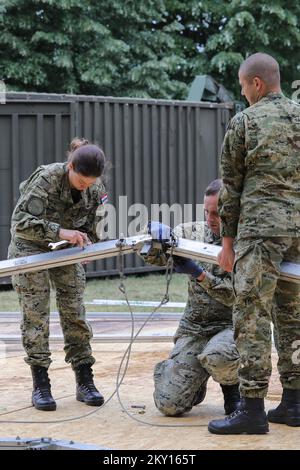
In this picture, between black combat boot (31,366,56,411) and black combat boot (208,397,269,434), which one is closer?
black combat boot (208,397,269,434)

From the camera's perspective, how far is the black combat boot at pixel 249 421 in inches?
210

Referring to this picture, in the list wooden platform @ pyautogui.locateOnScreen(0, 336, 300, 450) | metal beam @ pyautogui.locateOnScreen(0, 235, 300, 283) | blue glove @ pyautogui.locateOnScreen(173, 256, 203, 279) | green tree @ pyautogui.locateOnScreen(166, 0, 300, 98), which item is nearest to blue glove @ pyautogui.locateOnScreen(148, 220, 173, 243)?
metal beam @ pyautogui.locateOnScreen(0, 235, 300, 283)

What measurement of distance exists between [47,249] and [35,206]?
29 centimetres

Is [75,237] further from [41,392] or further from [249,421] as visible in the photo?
[249,421]

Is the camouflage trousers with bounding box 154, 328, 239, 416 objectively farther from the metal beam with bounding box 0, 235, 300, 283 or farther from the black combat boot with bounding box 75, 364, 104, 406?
the metal beam with bounding box 0, 235, 300, 283

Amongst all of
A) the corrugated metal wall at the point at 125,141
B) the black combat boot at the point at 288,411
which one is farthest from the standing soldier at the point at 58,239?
the corrugated metal wall at the point at 125,141

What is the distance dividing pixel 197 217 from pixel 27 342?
953 cm

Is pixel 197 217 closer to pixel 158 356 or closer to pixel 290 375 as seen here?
pixel 158 356

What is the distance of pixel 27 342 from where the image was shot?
6.27 m

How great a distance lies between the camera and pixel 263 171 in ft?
17.5

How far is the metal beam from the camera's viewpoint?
18.1 feet

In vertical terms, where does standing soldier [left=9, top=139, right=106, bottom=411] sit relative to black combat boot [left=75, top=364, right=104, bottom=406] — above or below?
above

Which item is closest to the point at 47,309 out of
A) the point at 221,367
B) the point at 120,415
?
the point at 120,415

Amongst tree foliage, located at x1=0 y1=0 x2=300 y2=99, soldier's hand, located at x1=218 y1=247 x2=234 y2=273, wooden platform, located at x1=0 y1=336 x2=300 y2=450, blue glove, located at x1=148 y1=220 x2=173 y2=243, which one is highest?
tree foliage, located at x1=0 y1=0 x2=300 y2=99
